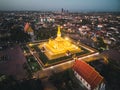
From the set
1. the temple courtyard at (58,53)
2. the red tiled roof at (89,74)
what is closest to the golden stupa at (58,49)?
the temple courtyard at (58,53)

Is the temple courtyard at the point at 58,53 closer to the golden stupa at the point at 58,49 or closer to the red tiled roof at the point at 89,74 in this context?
the golden stupa at the point at 58,49

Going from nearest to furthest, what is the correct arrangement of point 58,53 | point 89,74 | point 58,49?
1. point 89,74
2. point 58,53
3. point 58,49

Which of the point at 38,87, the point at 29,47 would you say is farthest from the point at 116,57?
the point at 29,47

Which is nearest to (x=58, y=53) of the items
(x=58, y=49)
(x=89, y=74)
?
(x=58, y=49)

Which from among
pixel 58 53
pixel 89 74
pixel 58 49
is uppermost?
pixel 58 49

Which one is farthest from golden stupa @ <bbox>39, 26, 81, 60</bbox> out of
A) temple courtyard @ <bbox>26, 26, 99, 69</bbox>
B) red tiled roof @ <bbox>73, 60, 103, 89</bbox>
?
red tiled roof @ <bbox>73, 60, 103, 89</bbox>

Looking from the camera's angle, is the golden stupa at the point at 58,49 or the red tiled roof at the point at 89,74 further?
the golden stupa at the point at 58,49

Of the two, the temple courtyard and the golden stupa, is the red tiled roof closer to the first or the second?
the temple courtyard

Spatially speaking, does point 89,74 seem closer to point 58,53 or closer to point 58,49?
point 58,53
